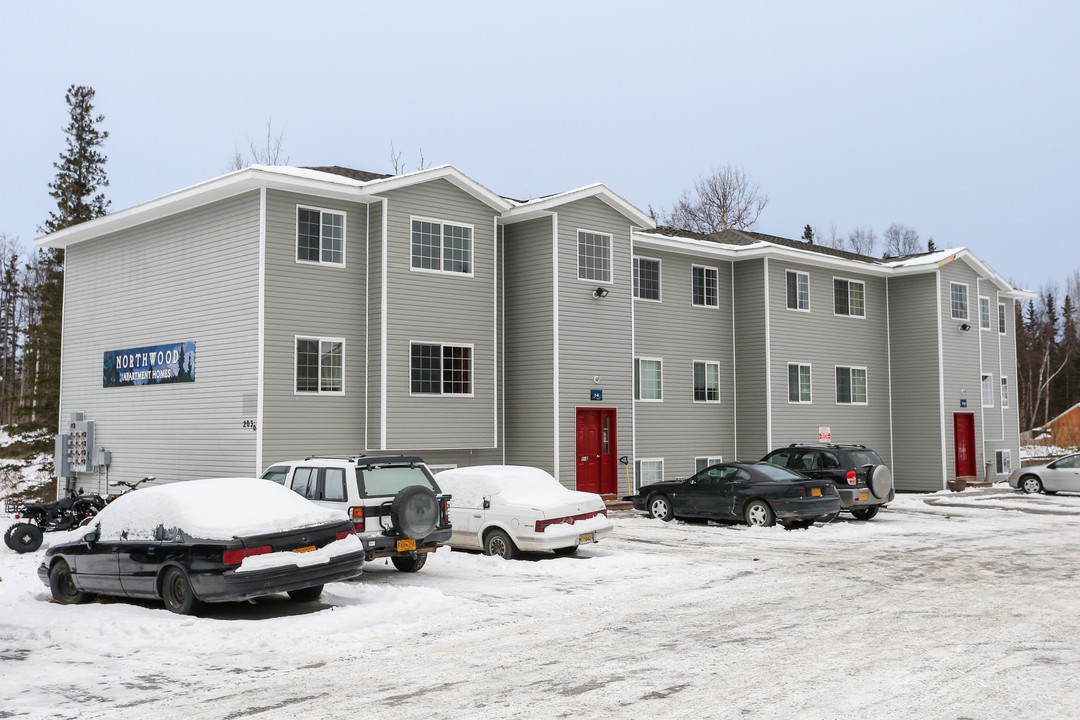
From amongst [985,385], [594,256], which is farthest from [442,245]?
[985,385]

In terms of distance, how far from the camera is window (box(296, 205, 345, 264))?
2123 centimetres

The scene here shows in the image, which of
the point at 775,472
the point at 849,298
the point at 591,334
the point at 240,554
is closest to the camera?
the point at 240,554

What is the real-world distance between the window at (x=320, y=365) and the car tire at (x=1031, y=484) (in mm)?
21747

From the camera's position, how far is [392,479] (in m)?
13.3

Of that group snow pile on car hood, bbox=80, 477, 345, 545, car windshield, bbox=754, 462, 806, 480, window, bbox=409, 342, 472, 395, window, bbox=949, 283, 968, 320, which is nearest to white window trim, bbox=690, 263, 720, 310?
window, bbox=409, 342, 472, 395

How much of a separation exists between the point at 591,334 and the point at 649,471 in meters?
Result: 5.15

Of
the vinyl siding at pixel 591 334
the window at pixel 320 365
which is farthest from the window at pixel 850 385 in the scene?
the window at pixel 320 365

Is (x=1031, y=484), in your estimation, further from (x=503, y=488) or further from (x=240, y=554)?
(x=240, y=554)

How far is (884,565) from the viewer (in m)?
14.2

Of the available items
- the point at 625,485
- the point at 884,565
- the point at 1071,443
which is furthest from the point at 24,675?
the point at 1071,443

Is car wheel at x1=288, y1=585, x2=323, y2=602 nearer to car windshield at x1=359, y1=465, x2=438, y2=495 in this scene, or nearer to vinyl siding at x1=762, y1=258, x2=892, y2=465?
car windshield at x1=359, y1=465, x2=438, y2=495

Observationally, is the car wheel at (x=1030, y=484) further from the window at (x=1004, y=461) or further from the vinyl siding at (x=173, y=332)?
the vinyl siding at (x=173, y=332)

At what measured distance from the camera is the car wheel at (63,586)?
11539mm

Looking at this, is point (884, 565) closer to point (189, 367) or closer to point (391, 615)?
point (391, 615)
